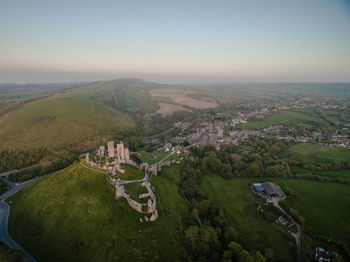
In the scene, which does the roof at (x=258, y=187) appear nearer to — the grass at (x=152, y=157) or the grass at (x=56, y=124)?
the grass at (x=152, y=157)

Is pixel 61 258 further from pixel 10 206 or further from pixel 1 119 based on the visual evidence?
pixel 1 119

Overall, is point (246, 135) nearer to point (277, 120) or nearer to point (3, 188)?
point (277, 120)

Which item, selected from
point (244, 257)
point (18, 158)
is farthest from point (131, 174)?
point (18, 158)

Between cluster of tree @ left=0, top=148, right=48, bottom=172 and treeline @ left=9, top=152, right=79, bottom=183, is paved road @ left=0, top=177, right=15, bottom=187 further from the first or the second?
cluster of tree @ left=0, top=148, right=48, bottom=172

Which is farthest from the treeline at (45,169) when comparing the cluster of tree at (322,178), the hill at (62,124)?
the cluster of tree at (322,178)

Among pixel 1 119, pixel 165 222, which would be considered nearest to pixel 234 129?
pixel 165 222
